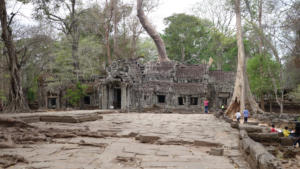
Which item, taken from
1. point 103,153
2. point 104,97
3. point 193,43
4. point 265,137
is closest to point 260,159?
point 103,153

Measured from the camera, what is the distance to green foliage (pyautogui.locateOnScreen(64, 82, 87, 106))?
84.1ft

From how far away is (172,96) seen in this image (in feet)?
81.6

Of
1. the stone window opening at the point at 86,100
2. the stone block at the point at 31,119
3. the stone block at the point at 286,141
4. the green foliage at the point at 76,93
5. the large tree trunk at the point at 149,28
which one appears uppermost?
the large tree trunk at the point at 149,28

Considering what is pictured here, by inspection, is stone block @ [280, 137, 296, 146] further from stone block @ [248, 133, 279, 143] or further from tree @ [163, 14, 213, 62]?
tree @ [163, 14, 213, 62]

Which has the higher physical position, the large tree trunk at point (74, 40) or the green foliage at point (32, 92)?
the large tree trunk at point (74, 40)

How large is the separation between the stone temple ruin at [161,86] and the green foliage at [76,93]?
315 centimetres

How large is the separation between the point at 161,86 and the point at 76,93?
9.76m

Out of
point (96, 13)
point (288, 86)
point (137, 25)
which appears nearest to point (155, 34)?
point (137, 25)

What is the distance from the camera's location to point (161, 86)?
81.8ft

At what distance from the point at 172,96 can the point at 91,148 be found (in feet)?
68.3

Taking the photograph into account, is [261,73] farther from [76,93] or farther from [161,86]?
[76,93]

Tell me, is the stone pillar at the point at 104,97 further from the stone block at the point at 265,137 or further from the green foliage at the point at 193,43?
the stone block at the point at 265,137

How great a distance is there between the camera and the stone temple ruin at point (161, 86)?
76.6 ft

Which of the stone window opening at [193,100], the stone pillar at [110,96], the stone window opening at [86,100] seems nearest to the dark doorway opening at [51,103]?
the stone window opening at [86,100]
